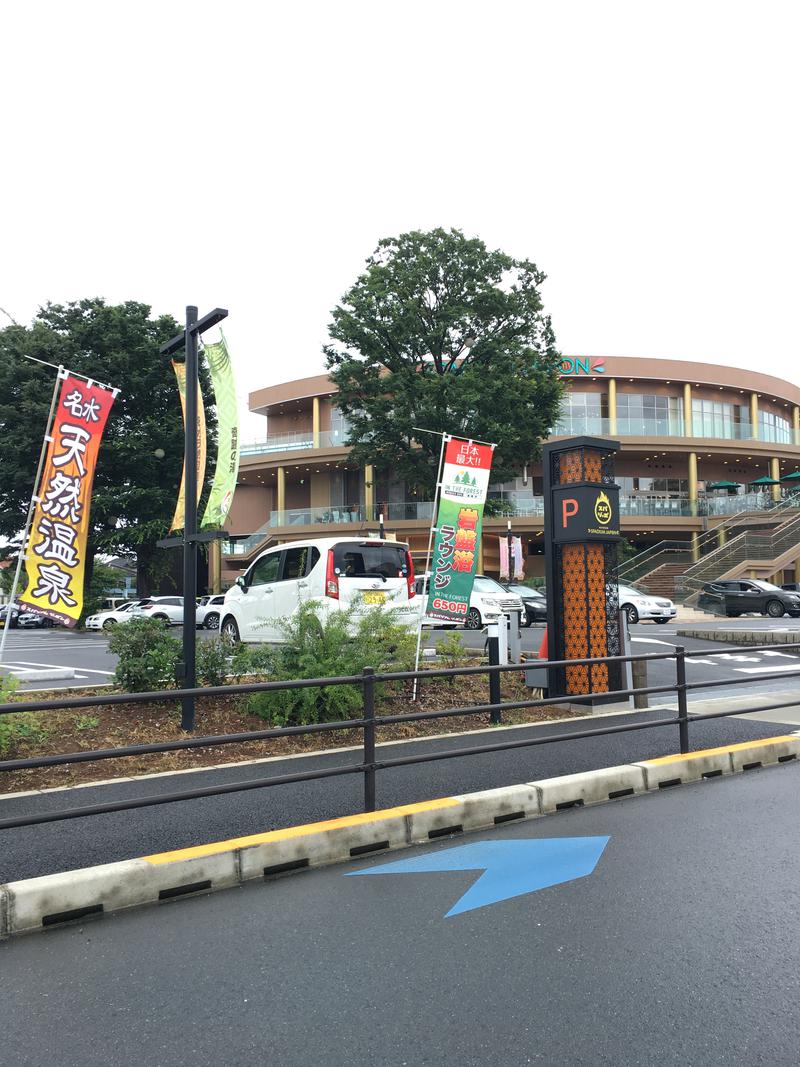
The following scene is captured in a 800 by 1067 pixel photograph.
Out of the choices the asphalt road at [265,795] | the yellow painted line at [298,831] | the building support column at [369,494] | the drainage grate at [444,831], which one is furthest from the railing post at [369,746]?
the building support column at [369,494]

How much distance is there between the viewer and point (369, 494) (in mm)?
48250

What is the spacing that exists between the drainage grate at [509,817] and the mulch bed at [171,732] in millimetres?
2508

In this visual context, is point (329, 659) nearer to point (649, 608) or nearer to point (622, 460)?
point (649, 608)

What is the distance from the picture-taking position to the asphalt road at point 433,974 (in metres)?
2.91

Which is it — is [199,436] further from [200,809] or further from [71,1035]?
[71,1035]

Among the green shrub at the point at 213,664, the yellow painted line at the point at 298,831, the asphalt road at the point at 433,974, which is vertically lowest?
the asphalt road at the point at 433,974

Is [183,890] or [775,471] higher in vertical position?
[775,471]

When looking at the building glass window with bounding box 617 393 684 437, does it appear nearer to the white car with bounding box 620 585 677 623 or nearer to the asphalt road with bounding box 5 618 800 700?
the white car with bounding box 620 585 677 623

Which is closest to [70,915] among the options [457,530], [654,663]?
[457,530]

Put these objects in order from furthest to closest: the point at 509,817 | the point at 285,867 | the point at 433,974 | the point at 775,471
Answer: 1. the point at 775,471
2. the point at 509,817
3. the point at 285,867
4. the point at 433,974

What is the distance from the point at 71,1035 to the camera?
3.02 m

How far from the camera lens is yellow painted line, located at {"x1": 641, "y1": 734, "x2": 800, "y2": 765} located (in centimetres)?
692

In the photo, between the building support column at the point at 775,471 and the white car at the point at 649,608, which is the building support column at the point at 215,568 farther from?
the building support column at the point at 775,471

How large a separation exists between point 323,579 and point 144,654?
139 inches
